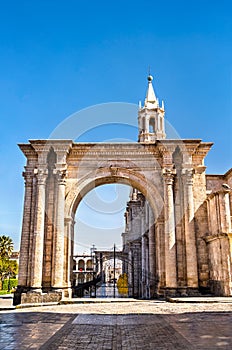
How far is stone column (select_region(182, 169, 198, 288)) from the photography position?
16125 mm

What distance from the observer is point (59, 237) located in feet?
53.9

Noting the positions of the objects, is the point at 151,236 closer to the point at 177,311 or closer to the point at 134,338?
the point at 177,311

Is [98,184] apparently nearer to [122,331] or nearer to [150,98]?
[122,331]

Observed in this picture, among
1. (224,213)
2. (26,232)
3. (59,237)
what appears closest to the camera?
(224,213)

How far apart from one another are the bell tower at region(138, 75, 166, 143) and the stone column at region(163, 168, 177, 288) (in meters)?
16.6

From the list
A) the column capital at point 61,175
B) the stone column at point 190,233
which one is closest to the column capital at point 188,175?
the stone column at point 190,233

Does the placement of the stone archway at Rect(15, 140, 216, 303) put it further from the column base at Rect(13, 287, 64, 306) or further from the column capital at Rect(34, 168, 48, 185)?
the column base at Rect(13, 287, 64, 306)

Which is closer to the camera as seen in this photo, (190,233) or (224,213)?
(224,213)

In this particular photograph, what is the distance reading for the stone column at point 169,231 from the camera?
52.7 ft

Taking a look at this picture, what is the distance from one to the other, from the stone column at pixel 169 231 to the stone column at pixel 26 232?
22.6ft

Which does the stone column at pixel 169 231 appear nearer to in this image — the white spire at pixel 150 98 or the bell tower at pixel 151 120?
the bell tower at pixel 151 120

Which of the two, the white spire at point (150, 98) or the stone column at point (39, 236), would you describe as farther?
the white spire at point (150, 98)

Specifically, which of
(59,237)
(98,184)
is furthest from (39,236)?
(98,184)

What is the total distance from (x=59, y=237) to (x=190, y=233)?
6458mm
